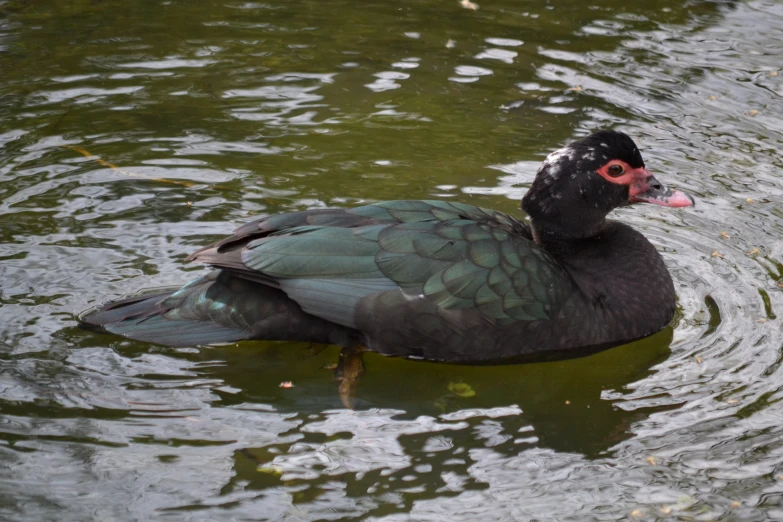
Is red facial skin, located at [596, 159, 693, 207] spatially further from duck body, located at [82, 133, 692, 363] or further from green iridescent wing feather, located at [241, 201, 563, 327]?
green iridescent wing feather, located at [241, 201, 563, 327]

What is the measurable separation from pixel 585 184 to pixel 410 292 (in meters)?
1.24

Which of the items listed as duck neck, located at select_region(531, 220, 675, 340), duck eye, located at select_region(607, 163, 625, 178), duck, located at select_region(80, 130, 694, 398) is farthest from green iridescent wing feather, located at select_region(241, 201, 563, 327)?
duck eye, located at select_region(607, 163, 625, 178)

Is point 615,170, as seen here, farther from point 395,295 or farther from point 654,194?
point 395,295

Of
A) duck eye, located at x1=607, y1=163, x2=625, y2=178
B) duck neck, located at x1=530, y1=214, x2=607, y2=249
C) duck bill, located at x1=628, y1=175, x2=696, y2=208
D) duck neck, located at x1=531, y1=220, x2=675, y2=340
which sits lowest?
duck neck, located at x1=531, y1=220, x2=675, y2=340

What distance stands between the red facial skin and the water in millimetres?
598

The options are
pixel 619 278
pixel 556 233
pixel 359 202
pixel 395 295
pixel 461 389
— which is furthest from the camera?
pixel 359 202

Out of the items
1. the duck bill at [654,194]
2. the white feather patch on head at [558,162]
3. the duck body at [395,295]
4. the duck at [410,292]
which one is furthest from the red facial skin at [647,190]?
the duck body at [395,295]

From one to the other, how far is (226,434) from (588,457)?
1.69 meters

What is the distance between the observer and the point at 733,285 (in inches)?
237

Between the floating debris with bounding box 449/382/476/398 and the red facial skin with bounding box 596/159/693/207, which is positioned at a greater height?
the red facial skin with bounding box 596/159/693/207

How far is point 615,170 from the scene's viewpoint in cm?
570

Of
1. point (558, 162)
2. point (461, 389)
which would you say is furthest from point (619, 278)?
point (461, 389)

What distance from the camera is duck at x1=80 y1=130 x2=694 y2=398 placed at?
516 centimetres

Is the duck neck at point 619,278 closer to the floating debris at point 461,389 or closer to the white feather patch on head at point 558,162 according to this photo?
the white feather patch on head at point 558,162
